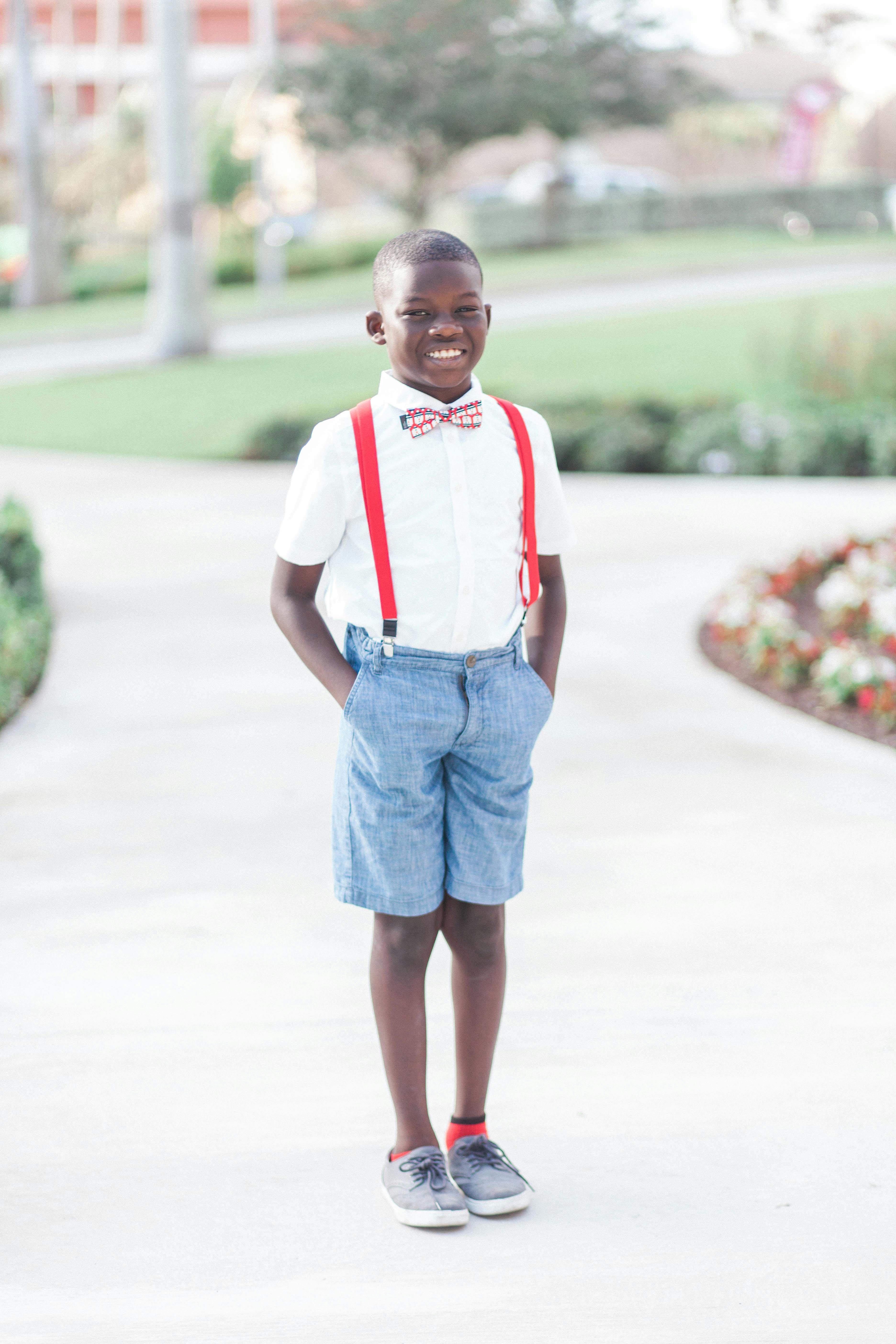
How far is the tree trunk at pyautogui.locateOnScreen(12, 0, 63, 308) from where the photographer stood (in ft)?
97.8

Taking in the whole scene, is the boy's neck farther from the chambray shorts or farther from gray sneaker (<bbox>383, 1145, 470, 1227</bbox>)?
gray sneaker (<bbox>383, 1145, 470, 1227</bbox>)

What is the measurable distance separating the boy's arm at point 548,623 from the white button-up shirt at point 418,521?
0.49ft

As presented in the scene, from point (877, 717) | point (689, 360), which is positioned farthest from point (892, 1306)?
point (689, 360)

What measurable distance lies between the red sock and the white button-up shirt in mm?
830

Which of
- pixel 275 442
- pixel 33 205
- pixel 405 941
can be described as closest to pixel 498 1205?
pixel 405 941

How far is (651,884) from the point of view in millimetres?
3979

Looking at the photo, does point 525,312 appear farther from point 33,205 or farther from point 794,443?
point 794,443

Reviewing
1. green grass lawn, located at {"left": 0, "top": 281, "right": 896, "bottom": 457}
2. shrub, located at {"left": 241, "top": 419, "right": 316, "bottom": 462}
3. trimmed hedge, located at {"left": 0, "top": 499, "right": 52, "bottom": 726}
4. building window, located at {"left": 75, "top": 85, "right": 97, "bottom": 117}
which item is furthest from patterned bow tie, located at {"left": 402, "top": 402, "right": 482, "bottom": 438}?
building window, located at {"left": 75, "top": 85, "right": 97, "bottom": 117}

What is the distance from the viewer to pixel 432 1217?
2.50 m

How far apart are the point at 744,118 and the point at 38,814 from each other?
5091 cm

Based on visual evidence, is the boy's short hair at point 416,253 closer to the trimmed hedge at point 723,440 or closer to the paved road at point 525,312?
the trimmed hedge at point 723,440

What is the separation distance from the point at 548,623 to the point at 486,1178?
3.02 ft

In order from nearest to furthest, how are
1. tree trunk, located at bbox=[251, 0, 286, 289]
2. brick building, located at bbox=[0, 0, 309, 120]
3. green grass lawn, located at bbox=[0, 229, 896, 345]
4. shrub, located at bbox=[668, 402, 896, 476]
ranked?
1. shrub, located at bbox=[668, 402, 896, 476]
2. green grass lawn, located at bbox=[0, 229, 896, 345]
3. tree trunk, located at bbox=[251, 0, 286, 289]
4. brick building, located at bbox=[0, 0, 309, 120]

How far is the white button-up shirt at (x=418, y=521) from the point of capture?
2408 millimetres
